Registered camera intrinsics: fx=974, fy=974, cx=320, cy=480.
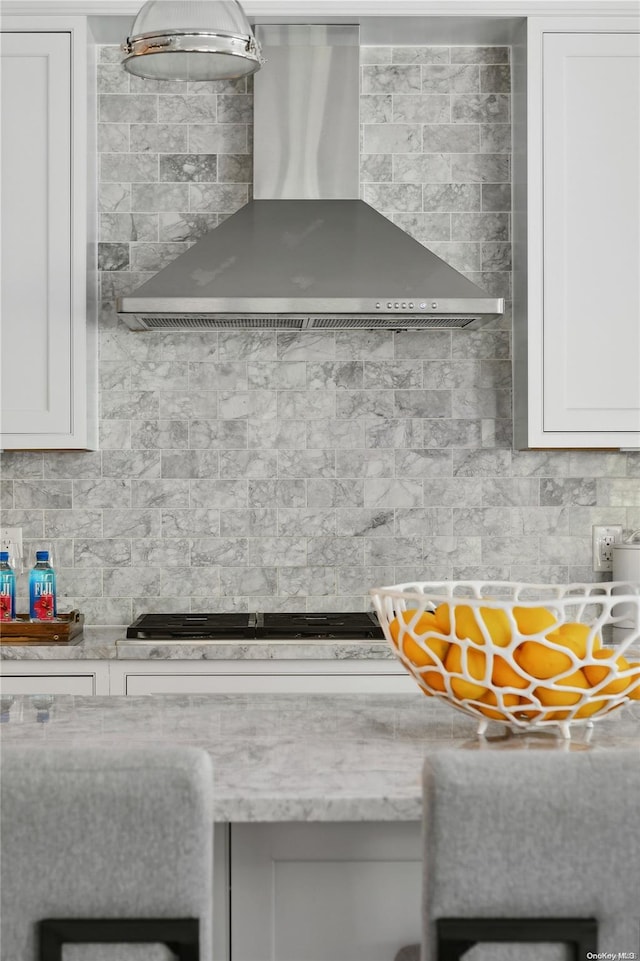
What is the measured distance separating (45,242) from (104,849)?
7.90 ft

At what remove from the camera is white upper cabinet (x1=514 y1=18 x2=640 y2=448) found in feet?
9.83

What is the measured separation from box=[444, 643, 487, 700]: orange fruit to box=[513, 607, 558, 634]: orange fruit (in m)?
0.06

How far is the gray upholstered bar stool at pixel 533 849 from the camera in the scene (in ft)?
3.02

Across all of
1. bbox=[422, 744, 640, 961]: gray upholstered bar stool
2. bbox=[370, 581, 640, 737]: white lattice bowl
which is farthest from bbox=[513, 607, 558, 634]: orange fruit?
bbox=[422, 744, 640, 961]: gray upholstered bar stool

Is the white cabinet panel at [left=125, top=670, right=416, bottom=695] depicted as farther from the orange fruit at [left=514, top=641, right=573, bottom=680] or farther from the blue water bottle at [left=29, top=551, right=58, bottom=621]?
the orange fruit at [left=514, top=641, right=573, bottom=680]

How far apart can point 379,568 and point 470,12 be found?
1790 millimetres

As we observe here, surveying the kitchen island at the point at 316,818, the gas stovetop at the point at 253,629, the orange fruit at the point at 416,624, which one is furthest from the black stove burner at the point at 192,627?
the orange fruit at the point at 416,624

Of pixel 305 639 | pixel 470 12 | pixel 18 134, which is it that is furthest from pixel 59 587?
pixel 470 12

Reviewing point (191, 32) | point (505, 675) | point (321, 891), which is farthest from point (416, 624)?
point (191, 32)

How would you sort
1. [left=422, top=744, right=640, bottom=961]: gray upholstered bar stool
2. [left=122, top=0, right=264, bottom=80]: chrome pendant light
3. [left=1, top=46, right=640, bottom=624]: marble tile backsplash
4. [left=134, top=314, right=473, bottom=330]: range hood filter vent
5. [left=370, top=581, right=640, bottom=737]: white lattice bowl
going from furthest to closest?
[left=1, top=46, right=640, bottom=624]: marble tile backsplash → [left=134, top=314, right=473, bottom=330]: range hood filter vent → [left=122, top=0, right=264, bottom=80]: chrome pendant light → [left=370, top=581, right=640, bottom=737]: white lattice bowl → [left=422, top=744, right=640, bottom=961]: gray upholstered bar stool

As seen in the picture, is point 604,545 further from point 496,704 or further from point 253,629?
point 496,704

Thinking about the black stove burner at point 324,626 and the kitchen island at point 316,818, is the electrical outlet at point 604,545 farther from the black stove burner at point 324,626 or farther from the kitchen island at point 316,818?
the kitchen island at point 316,818

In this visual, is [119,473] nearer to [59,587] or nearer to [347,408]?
[59,587]

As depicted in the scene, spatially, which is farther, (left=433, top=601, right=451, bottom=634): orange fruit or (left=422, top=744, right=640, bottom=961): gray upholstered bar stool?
(left=433, top=601, right=451, bottom=634): orange fruit
